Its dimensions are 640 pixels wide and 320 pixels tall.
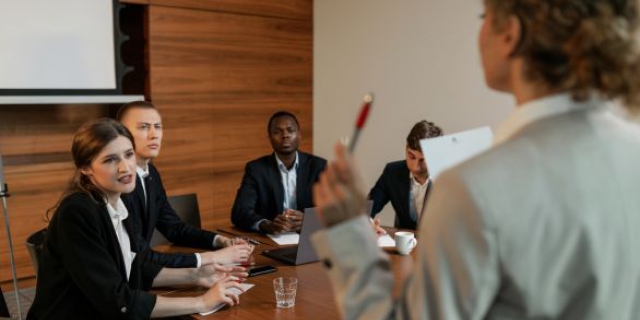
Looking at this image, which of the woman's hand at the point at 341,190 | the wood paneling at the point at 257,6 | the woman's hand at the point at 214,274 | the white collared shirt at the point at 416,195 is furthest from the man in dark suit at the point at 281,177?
the woman's hand at the point at 341,190

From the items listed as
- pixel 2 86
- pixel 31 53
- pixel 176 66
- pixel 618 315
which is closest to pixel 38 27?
pixel 31 53

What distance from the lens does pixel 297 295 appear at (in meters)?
1.97

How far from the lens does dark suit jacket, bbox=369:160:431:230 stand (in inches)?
132

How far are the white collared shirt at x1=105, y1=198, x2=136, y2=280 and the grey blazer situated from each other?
1.44 meters

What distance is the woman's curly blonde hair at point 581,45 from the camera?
0.76m

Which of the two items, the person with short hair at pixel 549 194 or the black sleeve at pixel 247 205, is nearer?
the person with short hair at pixel 549 194

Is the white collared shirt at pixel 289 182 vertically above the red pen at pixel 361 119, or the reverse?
the red pen at pixel 361 119

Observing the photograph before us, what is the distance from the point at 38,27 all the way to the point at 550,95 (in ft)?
12.9

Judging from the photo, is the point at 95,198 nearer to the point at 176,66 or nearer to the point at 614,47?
the point at 614,47

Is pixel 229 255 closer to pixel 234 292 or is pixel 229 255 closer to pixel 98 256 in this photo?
pixel 234 292

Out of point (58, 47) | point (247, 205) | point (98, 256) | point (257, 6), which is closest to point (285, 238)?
point (247, 205)

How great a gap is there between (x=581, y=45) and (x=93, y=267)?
5.10 feet

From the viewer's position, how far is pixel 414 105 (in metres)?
4.84

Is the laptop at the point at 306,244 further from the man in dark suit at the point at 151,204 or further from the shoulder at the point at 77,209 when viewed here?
the shoulder at the point at 77,209
